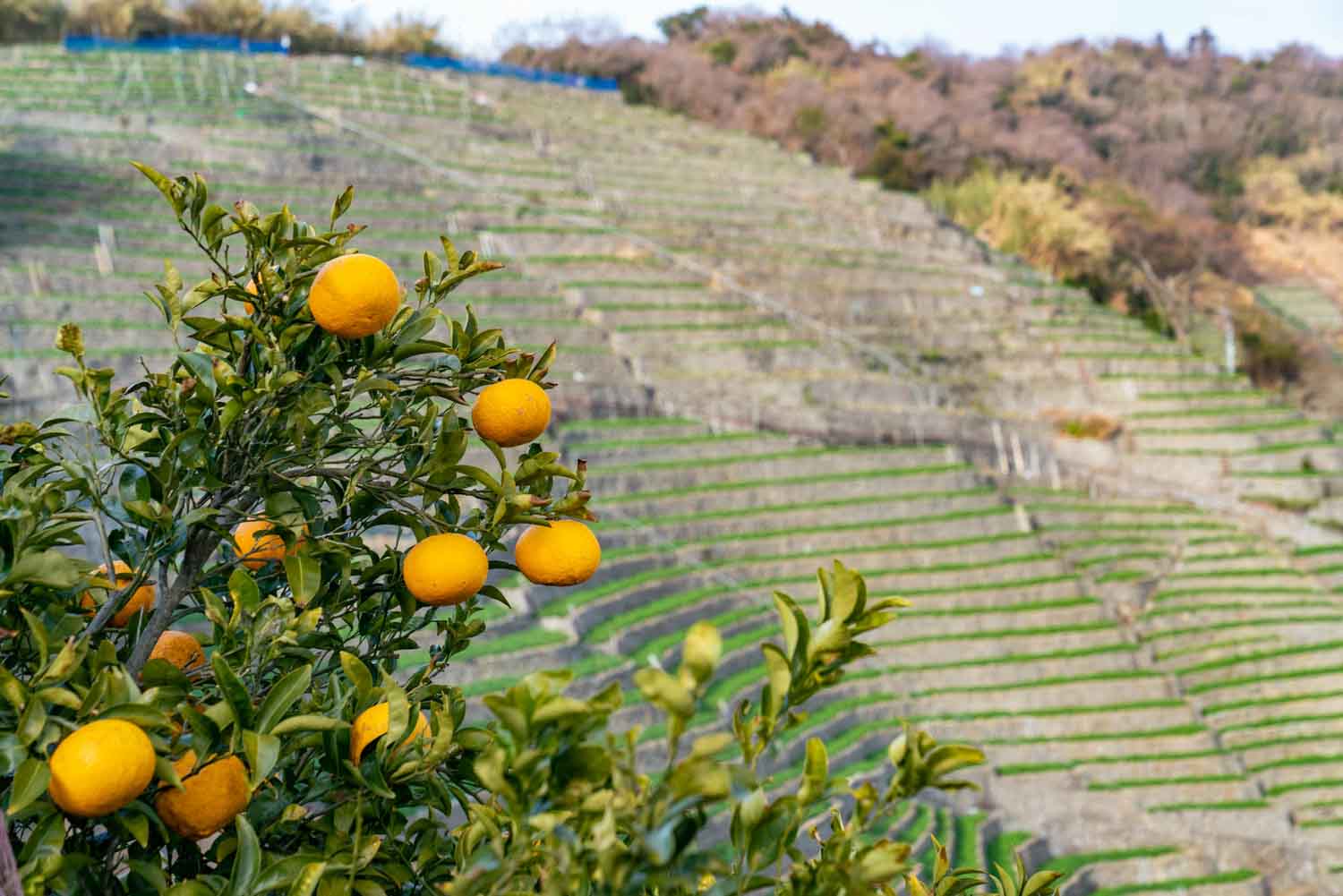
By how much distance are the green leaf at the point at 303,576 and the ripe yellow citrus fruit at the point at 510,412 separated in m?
0.35

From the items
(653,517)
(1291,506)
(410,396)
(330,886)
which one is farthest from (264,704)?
(1291,506)

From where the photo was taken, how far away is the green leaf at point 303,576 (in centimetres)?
182

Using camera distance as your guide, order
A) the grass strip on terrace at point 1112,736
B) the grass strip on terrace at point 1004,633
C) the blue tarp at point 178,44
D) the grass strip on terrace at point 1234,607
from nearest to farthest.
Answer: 1. the grass strip on terrace at point 1112,736
2. the grass strip on terrace at point 1004,633
3. the grass strip on terrace at point 1234,607
4. the blue tarp at point 178,44

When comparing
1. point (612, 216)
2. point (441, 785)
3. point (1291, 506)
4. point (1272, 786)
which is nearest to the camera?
point (441, 785)

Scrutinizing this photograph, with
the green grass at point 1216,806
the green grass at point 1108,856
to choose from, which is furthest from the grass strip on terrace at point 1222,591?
the green grass at point 1108,856

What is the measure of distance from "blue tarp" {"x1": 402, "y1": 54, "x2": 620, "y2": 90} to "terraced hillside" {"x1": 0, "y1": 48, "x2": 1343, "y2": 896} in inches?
195

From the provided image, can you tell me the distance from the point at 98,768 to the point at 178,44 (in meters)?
32.0

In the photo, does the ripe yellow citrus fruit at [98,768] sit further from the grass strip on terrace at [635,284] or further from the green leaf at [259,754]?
the grass strip on terrace at [635,284]

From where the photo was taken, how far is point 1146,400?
2125 centimetres

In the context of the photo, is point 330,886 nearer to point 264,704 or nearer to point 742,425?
point 264,704

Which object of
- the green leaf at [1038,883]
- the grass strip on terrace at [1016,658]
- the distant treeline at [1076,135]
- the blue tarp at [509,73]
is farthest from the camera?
the blue tarp at [509,73]

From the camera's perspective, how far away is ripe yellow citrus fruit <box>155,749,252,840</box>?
1636 millimetres

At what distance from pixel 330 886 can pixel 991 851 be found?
10.5 metres

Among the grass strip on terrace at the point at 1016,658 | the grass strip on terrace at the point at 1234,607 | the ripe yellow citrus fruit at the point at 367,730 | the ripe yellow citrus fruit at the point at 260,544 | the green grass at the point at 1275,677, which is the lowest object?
the green grass at the point at 1275,677
